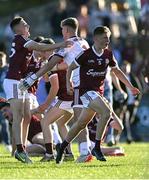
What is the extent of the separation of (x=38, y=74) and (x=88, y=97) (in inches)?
33.3

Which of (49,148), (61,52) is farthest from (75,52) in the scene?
(49,148)

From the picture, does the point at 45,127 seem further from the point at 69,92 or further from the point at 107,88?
the point at 107,88

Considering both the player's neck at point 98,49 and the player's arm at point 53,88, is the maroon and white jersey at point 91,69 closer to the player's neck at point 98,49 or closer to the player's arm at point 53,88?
the player's neck at point 98,49

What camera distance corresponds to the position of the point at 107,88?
19.6 meters

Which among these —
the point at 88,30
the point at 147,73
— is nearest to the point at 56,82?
the point at 147,73

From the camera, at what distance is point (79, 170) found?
1358cm

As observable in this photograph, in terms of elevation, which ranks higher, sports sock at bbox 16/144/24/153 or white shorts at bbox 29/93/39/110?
white shorts at bbox 29/93/39/110

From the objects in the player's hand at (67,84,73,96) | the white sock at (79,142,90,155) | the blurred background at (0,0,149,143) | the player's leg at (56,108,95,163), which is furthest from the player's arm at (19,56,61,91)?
the blurred background at (0,0,149,143)

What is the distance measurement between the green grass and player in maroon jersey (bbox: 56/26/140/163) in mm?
454

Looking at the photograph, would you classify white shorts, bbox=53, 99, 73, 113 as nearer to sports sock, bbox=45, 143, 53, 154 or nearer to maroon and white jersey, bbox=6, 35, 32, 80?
sports sock, bbox=45, 143, 53, 154

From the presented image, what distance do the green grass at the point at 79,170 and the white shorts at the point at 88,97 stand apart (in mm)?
951

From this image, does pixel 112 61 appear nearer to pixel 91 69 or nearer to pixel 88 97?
pixel 91 69

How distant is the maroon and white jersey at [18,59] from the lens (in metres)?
15.1

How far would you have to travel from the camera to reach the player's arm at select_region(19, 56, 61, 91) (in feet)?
47.6
